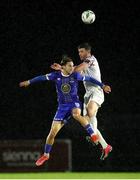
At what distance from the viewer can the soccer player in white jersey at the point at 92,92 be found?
10656 mm

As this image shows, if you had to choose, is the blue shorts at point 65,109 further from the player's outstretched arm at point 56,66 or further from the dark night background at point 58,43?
the dark night background at point 58,43

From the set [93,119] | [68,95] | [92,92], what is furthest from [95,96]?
[68,95]

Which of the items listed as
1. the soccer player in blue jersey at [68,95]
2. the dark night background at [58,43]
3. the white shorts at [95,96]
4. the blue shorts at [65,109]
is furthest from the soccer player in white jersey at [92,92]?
the dark night background at [58,43]

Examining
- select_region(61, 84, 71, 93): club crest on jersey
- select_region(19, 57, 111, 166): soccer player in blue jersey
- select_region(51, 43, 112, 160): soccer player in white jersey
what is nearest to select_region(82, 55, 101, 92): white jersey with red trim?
select_region(51, 43, 112, 160): soccer player in white jersey

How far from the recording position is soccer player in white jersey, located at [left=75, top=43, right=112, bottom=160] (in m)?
10.7

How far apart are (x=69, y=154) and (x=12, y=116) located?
423cm

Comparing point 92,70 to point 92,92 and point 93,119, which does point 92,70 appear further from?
point 93,119

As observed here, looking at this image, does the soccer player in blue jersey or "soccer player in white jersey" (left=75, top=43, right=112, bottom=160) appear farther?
"soccer player in white jersey" (left=75, top=43, right=112, bottom=160)

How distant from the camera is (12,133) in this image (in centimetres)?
1802

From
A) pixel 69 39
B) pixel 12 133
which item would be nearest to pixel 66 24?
pixel 69 39

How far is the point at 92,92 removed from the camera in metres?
11.1

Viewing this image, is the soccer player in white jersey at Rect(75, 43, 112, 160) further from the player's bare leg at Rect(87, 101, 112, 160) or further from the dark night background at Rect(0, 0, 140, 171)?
the dark night background at Rect(0, 0, 140, 171)

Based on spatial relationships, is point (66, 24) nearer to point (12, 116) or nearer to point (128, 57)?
point (128, 57)

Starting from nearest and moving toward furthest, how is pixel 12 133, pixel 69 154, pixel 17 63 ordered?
pixel 69 154
pixel 12 133
pixel 17 63
